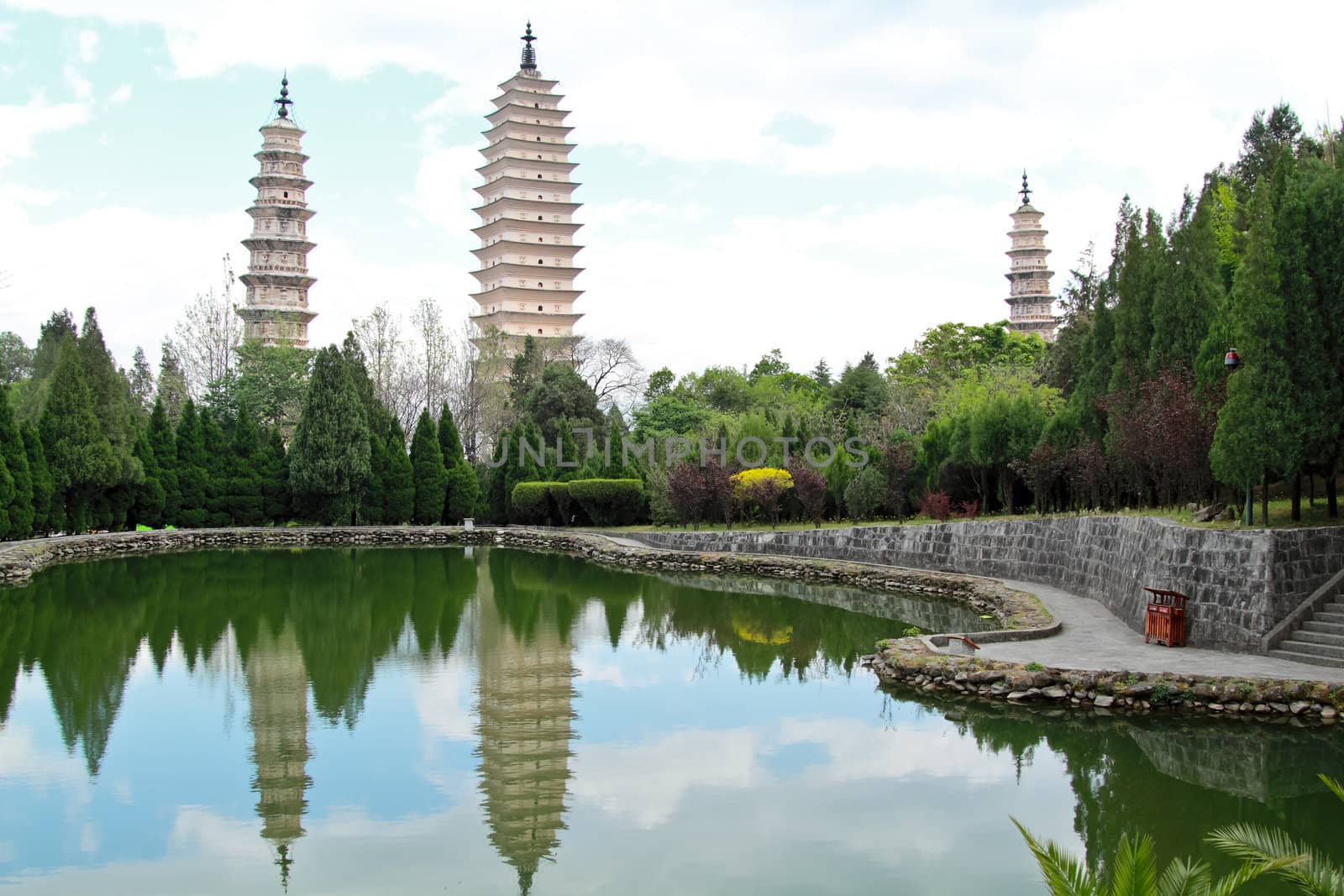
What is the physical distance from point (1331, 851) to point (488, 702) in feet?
20.6

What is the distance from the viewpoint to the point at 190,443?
31.1 meters

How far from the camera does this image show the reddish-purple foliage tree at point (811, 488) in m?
23.0

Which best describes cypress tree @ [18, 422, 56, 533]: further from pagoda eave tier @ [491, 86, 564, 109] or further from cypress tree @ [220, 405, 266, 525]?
pagoda eave tier @ [491, 86, 564, 109]

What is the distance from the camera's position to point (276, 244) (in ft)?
174

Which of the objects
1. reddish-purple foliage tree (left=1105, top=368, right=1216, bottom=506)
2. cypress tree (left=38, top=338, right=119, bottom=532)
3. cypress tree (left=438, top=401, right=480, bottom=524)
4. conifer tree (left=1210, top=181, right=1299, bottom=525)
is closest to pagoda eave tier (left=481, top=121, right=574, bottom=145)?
cypress tree (left=438, top=401, right=480, bottom=524)

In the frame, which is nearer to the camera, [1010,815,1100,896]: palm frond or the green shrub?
[1010,815,1100,896]: palm frond

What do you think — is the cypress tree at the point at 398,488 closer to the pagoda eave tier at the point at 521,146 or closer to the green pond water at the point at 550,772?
the green pond water at the point at 550,772

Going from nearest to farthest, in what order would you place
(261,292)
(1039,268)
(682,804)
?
(682,804) → (261,292) → (1039,268)

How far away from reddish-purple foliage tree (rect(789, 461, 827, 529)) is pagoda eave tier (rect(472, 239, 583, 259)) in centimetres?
3277

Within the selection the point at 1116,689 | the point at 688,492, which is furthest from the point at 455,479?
the point at 1116,689

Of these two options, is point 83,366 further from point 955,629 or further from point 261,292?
point 261,292

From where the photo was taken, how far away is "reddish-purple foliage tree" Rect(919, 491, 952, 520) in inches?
797

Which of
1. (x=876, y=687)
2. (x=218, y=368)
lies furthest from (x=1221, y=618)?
(x=218, y=368)

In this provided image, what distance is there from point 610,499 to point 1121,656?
20382 mm
